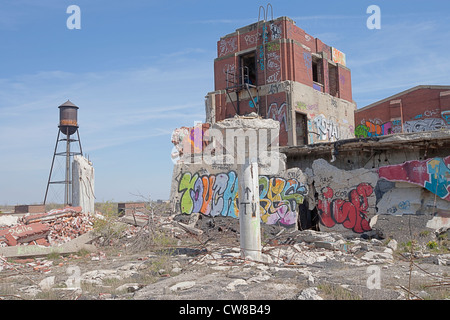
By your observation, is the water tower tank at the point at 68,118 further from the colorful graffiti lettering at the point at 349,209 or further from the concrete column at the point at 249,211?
the concrete column at the point at 249,211

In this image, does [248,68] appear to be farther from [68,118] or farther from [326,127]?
[68,118]

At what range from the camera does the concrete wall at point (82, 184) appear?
51.2ft

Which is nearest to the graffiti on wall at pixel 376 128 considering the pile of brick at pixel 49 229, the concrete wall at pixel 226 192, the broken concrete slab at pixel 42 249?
the concrete wall at pixel 226 192

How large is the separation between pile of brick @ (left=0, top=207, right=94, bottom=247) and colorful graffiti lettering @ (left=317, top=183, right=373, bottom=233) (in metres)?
8.79

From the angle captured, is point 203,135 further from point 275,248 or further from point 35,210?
point 35,210

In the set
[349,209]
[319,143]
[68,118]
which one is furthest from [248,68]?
[68,118]

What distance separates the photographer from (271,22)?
22125 millimetres

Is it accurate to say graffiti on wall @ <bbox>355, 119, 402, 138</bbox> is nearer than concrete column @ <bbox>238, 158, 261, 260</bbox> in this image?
No

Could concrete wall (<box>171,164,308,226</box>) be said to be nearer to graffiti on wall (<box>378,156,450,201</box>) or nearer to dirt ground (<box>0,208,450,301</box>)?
dirt ground (<box>0,208,450,301</box>)

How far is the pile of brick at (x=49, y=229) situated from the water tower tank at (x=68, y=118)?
18233 millimetres

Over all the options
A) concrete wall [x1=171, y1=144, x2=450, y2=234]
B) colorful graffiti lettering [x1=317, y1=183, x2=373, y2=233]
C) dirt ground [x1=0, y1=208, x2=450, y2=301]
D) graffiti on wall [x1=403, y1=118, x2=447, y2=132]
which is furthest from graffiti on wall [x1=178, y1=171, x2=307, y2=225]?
graffiti on wall [x1=403, y1=118, x2=447, y2=132]

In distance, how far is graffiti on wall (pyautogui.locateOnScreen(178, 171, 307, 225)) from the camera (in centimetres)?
1407

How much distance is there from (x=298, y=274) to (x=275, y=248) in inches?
110

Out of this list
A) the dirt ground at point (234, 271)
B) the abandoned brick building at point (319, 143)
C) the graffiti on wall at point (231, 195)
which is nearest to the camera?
the dirt ground at point (234, 271)
